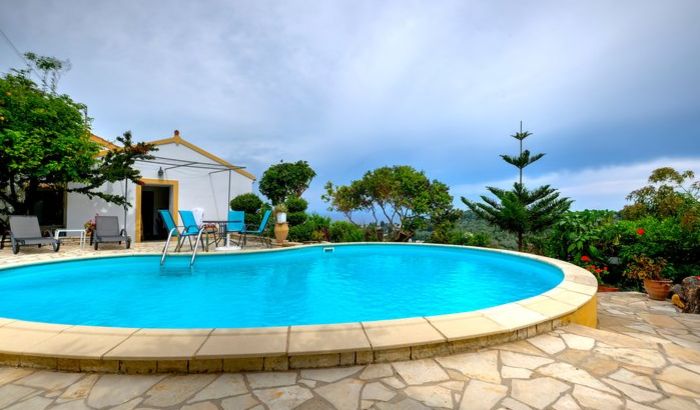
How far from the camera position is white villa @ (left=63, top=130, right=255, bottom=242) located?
424 inches

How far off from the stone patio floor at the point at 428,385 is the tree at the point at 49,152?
9.21 metres

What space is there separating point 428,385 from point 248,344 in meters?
A: 1.27

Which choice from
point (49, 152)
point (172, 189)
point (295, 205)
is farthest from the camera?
point (295, 205)

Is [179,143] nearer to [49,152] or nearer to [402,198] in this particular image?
[49,152]

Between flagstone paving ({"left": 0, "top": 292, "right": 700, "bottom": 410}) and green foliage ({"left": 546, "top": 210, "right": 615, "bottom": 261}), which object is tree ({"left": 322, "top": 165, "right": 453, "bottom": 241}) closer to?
green foliage ({"left": 546, "top": 210, "right": 615, "bottom": 261})

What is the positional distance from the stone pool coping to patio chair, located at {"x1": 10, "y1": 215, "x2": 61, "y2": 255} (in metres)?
7.17

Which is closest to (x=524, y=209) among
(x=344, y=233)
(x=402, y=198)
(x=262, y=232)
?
(x=402, y=198)

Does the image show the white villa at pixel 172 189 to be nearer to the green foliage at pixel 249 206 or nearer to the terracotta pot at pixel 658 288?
A: the green foliage at pixel 249 206

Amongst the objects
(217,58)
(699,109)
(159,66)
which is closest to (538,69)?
(699,109)

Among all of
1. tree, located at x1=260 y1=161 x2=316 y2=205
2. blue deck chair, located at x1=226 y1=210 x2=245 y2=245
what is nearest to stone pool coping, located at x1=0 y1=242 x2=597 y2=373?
blue deck chair, located at x1=226 y1=210 x2=245 y2=245

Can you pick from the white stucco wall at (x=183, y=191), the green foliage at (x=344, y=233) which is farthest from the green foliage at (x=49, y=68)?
the green foliage at (x=344, y=233)

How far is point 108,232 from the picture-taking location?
9164mm

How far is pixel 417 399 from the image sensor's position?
1.80m

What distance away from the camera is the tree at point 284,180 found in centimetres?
2220
